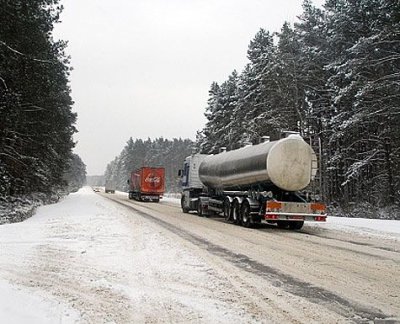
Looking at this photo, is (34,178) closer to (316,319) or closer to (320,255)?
(320,255)

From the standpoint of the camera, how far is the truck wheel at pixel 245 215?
16742mm

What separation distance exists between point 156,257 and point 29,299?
13.0 feet

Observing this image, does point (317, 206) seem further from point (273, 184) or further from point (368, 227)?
point (368, 227)

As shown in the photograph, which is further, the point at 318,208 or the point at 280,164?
the point at 280,164

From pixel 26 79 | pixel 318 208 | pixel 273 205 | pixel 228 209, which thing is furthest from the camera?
pixel 228 209

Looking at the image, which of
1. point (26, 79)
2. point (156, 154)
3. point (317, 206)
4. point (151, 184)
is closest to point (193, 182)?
point (317, 206)

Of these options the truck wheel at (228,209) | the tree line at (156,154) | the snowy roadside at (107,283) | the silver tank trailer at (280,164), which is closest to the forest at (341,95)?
the truck wheel at (228,209)

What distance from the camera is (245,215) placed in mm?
17094

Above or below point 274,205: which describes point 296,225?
below

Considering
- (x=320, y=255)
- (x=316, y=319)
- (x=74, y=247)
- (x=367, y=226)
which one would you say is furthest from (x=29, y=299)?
(x=367, y=226)

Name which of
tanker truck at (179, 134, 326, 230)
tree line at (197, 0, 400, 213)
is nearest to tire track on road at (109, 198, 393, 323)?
tanker truck at (179, 134, 326, 230)

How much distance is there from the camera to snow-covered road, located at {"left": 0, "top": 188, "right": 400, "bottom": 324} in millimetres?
5266

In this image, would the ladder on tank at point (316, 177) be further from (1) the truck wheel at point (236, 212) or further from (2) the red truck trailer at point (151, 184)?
(2) the red truck trailer at point (151, 184)

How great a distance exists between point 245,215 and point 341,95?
12592 millimetres
